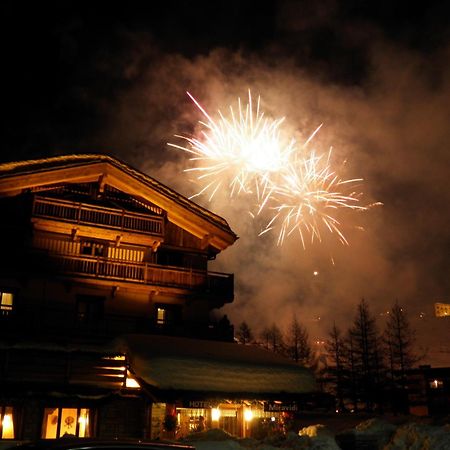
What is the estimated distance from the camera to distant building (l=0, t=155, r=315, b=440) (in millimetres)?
25203

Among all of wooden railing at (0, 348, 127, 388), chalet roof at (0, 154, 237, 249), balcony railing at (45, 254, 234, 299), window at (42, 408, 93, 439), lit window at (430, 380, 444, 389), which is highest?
chalet roof at (0, 154, 237, 249)

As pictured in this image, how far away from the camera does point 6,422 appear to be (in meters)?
24.8

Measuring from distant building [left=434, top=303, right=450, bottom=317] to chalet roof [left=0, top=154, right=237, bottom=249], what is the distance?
42.1m

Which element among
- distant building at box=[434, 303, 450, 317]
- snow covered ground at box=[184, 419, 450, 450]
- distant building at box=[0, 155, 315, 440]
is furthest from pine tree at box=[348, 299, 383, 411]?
snow covered ground at box=[184, 419, 450, 450]

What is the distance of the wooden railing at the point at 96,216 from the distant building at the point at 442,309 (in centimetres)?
4671

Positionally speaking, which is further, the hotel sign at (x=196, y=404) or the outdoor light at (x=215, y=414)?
the outdoor light at (x=215, y=414)

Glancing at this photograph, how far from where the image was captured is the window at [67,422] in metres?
25.5

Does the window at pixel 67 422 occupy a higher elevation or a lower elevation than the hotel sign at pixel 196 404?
lower

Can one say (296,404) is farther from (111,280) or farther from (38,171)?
(38,171)

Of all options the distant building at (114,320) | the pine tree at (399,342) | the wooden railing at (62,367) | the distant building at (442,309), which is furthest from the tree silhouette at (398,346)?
the wooden railing at (62,367)

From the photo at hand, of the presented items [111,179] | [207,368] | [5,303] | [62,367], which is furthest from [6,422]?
[111,179]

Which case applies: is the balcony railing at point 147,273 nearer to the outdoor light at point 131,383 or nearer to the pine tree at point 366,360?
the outdoor light at point 131,383

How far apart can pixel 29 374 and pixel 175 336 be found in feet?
24.7

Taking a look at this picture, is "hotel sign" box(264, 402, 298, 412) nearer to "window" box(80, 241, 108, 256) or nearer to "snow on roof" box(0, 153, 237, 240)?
"snow on roof" box(0, 153, 237, 240)
